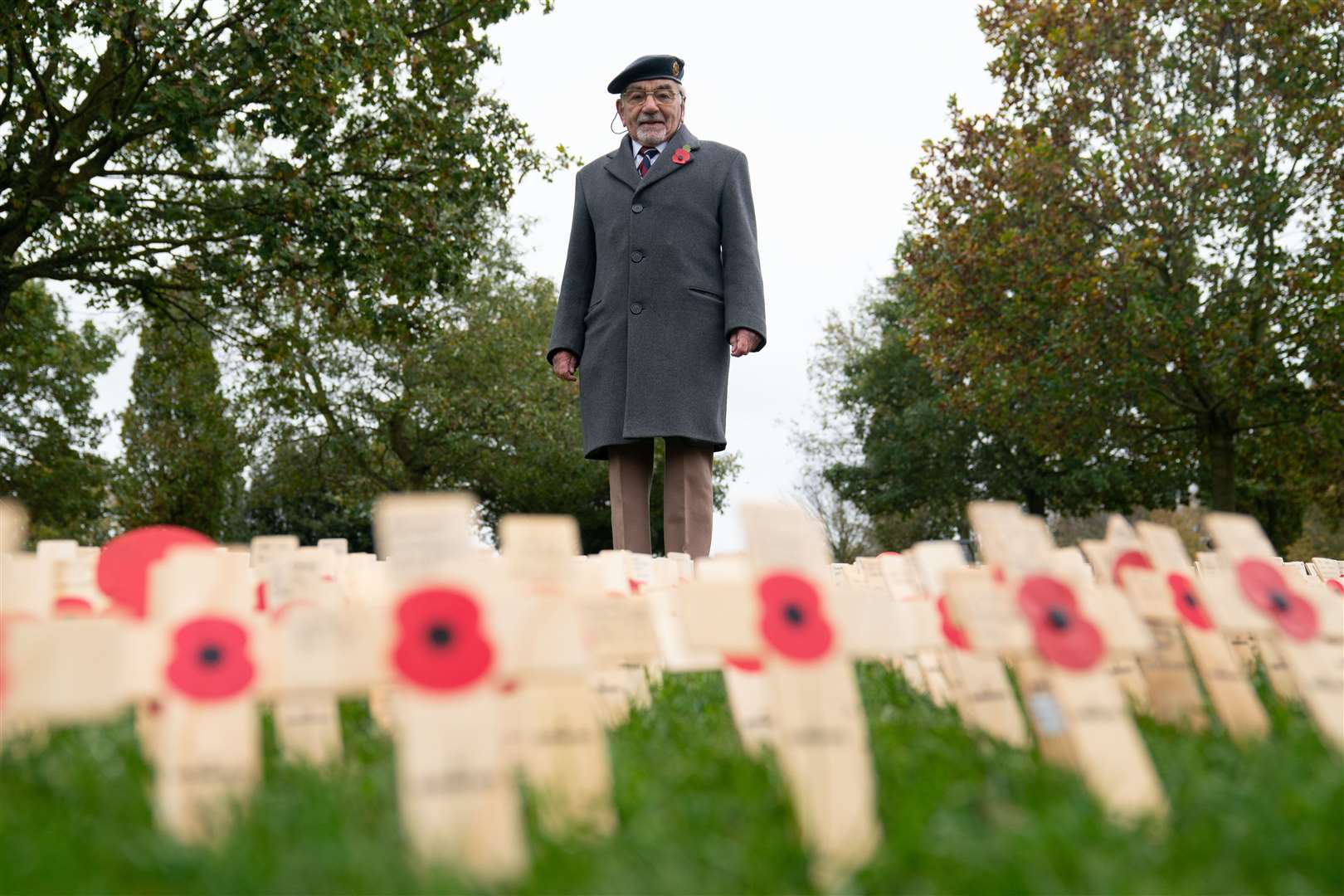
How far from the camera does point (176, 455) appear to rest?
34031mm

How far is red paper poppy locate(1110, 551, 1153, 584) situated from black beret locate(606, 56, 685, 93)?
4456mm

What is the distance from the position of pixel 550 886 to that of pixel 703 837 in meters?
0.35

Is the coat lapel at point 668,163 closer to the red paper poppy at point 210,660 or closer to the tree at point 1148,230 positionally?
the red paper poppy at point 210,660

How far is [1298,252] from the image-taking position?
18.2 m

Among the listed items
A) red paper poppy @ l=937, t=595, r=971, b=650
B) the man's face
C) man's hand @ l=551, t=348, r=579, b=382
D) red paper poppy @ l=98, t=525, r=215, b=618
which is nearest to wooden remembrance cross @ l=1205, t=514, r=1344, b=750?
red paper poppy @ l=937, t=595, r=971, b=650

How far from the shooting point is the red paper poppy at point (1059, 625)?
92.7 inches

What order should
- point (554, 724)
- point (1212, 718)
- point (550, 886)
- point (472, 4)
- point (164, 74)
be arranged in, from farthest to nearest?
1. point (472, 4)
2. point (164, 74)
3. point (1212, 718)
4. point (554, 724)
5. point (550, 886)

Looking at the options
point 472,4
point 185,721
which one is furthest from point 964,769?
point 472,4

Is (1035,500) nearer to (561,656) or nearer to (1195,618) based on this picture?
(1195,618)

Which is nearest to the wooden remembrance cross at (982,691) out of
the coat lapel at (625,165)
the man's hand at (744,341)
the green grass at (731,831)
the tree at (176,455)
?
the green grass at (731,831)

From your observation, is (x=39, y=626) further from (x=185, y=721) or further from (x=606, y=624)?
(x=606, y=624)

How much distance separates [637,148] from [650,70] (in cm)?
44

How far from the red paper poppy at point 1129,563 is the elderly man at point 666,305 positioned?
3288 millimetres

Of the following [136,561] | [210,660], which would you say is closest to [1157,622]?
[210,660]
